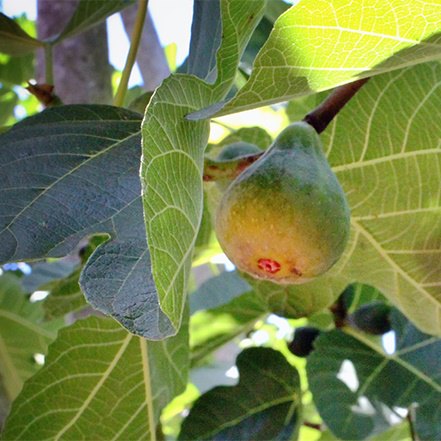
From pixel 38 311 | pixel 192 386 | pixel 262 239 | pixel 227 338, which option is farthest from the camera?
pixel 192 386

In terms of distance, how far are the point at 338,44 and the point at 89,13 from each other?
79 centimetres

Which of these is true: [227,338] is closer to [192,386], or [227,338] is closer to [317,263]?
[192,386]

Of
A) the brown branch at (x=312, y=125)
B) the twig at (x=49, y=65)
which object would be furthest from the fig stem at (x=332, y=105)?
the twig at (x=49, y=65)

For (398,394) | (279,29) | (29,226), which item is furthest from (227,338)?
(279,29)

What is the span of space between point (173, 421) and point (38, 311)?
A: 70 centimetres

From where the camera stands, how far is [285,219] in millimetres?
709

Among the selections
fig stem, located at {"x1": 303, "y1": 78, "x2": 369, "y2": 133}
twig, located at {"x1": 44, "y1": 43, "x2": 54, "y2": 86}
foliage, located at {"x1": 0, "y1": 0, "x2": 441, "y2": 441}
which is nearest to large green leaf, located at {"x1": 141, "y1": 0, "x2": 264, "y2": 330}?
foliage, located at {"x1": 0, "y1": 0, "x2": 441, "y2": 441}

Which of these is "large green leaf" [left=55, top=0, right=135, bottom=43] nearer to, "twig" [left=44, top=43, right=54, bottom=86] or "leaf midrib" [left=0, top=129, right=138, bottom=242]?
"twig" [left=44, top=43, right=54, bottom=86]

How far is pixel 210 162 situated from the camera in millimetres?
905

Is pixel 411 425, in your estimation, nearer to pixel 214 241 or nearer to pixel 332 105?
pixel 214 241

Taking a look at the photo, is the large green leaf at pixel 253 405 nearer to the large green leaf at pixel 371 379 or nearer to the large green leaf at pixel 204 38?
the large green leaf at pixel 371 379

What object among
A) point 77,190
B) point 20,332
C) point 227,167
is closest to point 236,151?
point 227,167

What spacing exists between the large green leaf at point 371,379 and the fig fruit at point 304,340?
0.13 ft

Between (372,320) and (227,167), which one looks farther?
(372,320)
